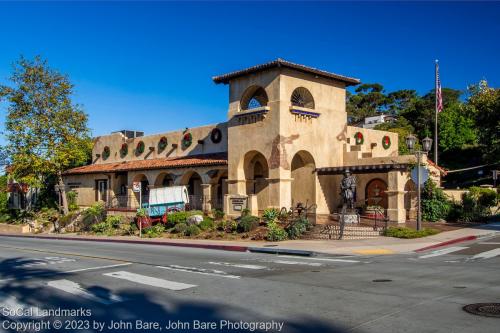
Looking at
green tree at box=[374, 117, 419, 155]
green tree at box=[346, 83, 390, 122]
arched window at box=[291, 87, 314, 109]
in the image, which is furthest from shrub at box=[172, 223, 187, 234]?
green tree at box=[346, 83, 390, 122]

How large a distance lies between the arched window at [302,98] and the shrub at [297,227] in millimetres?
7802

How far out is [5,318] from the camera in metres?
8.62

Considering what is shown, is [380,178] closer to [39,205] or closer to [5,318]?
[5,318]

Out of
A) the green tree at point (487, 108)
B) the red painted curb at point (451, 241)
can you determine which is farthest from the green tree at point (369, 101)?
Answer: the red painted curb at point (451, 241)

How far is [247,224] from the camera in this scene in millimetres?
24281

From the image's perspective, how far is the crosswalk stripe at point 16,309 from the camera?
28.6ft

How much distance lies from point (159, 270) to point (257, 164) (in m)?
17.5

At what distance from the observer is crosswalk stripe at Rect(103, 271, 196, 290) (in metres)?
10.8

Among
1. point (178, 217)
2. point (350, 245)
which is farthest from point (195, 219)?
point (350, 245)

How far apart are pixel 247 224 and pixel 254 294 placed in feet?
47.7

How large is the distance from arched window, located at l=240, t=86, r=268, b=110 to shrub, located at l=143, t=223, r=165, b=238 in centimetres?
837

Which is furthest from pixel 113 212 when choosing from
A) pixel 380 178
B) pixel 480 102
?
pixel 480 102

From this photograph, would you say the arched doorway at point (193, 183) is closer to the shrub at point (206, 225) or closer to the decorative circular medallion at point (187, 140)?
the decorative circular medallion at point (187, 140)

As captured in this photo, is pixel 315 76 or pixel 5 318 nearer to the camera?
pixel 5 318
